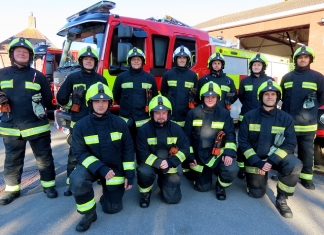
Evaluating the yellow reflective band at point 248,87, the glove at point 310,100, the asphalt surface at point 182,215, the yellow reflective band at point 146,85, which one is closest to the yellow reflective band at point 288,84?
the glove at point 310,100

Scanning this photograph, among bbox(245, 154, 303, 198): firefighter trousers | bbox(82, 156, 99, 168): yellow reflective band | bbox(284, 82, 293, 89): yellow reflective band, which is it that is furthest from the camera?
bbox(284, 82, 293, 89): yellow reflective band

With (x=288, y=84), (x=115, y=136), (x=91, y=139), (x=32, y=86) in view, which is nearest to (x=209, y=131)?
(x=115, y=136)

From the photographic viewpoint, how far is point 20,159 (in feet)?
10.2

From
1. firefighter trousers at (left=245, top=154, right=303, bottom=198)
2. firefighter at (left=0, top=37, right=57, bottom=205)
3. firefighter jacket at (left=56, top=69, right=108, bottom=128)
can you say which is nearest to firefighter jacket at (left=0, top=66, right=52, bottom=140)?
firefighter at (left=0, top=37, right=57, bottom=205)

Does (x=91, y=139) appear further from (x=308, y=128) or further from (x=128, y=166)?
(x=308, y=128)

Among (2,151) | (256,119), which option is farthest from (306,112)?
(2,151)

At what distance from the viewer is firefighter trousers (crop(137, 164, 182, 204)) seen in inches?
113

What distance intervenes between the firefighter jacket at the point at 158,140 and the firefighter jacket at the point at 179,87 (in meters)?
0.77

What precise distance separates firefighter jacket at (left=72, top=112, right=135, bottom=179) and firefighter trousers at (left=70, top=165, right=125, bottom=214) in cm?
9

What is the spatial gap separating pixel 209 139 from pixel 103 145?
1358mm

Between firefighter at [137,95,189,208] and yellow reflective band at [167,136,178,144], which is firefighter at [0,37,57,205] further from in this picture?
yellow reflective band at [167,136,178,144]

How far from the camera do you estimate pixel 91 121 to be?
2.68 metres

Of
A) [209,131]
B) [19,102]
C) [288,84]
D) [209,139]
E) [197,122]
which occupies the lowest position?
[209,139]

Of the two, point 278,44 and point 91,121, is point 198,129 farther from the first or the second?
point 278,44
